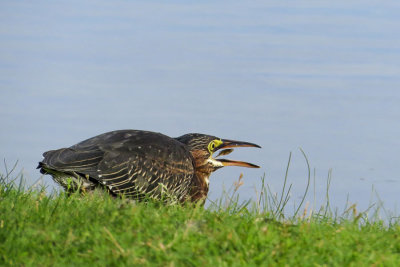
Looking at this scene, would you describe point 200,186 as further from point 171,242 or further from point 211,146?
point 171,242

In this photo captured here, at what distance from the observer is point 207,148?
8.84m

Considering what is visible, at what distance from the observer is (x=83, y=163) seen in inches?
292

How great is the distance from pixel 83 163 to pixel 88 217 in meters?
2.27

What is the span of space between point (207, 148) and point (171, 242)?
435 cm

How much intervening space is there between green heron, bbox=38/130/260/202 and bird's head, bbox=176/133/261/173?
1.24 ft

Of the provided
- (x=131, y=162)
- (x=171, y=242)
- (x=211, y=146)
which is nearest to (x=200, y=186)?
(x=211, y=146)

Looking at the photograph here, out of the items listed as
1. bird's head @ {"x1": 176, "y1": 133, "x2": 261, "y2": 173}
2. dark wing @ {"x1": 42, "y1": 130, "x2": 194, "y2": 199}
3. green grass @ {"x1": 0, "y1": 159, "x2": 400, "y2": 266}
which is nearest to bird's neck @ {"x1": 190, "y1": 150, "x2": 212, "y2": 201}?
bird's head @ {"x1": 176, "y1": 133, "x2": 261, "y2": 173}

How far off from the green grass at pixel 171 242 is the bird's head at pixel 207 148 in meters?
3.31

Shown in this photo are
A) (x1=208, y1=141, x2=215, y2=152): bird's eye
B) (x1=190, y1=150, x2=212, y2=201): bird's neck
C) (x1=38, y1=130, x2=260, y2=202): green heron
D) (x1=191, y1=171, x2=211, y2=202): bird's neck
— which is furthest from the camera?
(x1=208, y1=141, x2=215, y2=152): bird's eye

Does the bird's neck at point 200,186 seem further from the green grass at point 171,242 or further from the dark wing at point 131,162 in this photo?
the green grass at point 171,242

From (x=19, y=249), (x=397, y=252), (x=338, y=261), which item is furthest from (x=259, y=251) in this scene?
(x=19, y=249)

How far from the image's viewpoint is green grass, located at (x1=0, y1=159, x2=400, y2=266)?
4.48 metres

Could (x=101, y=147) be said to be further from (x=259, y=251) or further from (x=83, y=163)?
(x=259, y=251)

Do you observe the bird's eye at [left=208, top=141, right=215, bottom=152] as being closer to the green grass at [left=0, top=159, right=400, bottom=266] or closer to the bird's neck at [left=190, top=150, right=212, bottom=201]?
the bird's neck at [left=190, top=150, right=212, bottom=201]
